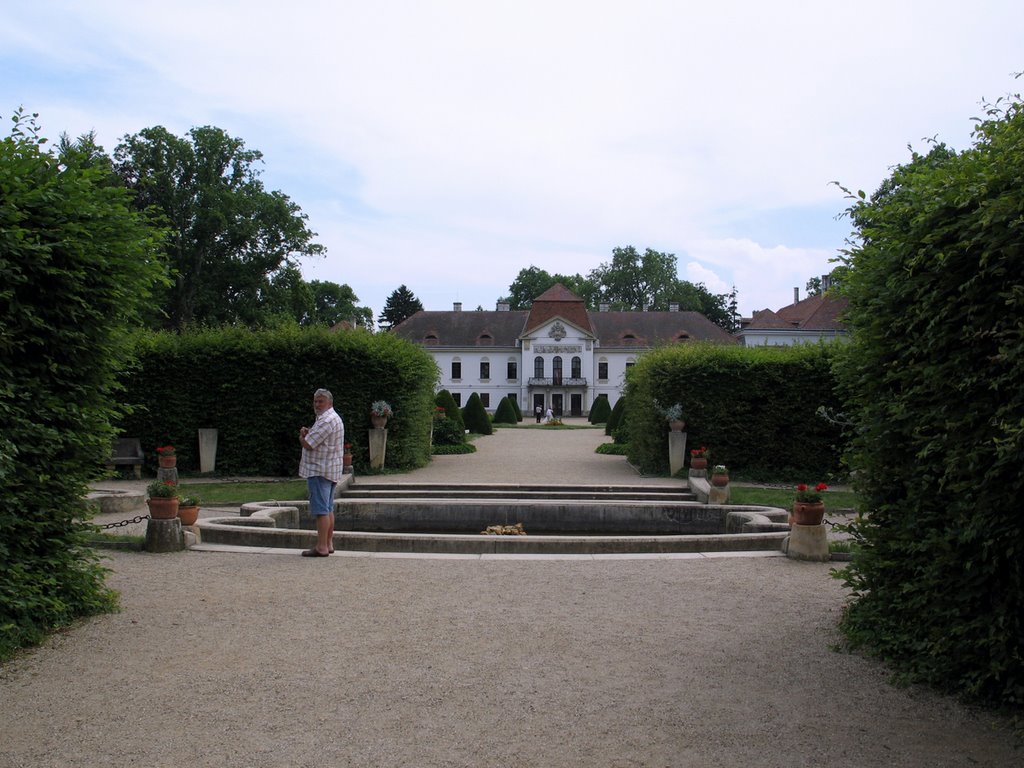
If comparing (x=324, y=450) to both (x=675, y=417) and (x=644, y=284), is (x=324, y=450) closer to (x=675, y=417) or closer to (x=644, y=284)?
(x=675, y=417)

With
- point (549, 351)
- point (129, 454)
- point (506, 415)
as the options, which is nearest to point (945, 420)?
point (129, 454)

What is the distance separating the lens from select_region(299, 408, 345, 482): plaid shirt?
8680mm

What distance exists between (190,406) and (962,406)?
17.0 meters

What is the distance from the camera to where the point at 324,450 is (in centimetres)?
→ 873

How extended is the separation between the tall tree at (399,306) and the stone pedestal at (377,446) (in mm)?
75384

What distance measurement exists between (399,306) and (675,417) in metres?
77.9

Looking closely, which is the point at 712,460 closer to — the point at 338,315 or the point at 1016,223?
the point at 1016,223

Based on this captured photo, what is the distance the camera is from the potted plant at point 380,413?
18.1 metres

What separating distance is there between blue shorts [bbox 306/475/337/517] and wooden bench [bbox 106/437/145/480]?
1029 cm

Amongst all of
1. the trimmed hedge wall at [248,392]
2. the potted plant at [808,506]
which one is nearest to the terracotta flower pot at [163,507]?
the potted plant at [808,506]

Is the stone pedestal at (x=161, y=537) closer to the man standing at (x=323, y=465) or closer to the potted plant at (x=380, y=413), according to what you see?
the man standing at (x=323, y=465)

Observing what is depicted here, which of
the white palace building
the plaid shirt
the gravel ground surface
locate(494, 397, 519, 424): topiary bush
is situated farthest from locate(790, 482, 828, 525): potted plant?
the white palace building

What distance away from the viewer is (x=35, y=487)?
5289mm

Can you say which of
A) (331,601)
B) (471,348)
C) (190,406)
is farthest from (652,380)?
(471,348)
